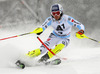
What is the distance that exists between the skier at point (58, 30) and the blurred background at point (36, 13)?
3.99m

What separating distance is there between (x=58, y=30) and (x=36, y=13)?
4.28m

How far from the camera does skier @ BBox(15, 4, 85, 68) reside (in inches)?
135

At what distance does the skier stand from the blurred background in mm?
3989

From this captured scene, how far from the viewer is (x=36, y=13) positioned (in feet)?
25.5

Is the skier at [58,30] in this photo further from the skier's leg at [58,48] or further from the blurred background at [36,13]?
the blurred background at [36,13]

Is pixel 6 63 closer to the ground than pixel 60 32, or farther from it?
closer to the ground

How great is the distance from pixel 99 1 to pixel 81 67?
16.9ft

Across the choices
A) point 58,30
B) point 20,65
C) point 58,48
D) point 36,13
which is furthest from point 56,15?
point 36,13

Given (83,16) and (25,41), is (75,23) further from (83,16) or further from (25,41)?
(83,16)

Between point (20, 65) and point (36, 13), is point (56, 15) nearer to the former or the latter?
point (20, 65)

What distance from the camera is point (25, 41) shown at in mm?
6336

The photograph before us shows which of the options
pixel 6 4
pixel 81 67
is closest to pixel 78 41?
pixel 6 4

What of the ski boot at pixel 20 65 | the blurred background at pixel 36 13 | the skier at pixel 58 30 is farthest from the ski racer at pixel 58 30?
the blurred background at pixel 36 13

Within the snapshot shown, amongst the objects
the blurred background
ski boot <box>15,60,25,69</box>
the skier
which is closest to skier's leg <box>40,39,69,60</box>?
the skier
